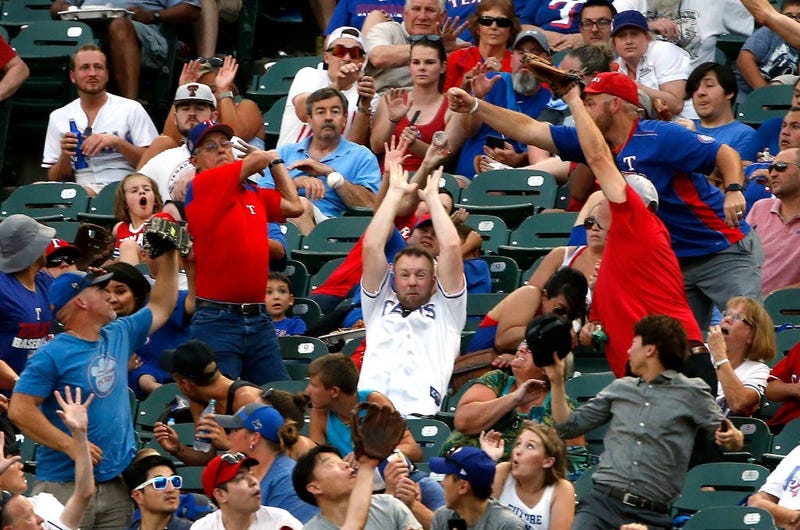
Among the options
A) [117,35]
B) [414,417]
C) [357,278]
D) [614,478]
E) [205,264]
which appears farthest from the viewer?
[117,35]


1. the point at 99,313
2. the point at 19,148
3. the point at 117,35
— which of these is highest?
the point at 99,313

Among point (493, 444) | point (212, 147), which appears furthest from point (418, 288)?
point (493, 444)

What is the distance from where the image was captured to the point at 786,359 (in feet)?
31.7

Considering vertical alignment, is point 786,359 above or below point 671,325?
below

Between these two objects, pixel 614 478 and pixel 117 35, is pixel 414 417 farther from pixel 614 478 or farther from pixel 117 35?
pixel 117 35

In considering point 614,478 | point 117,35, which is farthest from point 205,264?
point 117,35

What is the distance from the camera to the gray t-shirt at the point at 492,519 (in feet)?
25.1

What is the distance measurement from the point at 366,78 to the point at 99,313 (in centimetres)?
411

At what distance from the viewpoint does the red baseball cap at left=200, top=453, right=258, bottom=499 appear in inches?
318

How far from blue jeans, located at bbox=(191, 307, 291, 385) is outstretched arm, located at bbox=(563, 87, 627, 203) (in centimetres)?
204

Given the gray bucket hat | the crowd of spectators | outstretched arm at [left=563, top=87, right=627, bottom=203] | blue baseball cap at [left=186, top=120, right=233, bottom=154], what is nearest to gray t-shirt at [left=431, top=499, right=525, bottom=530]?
the crowd of spectators

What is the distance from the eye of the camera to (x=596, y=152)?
29.5ft

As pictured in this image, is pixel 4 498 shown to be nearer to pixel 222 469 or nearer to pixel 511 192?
pixel 222 469

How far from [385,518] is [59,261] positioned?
3.42 meters
